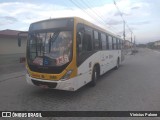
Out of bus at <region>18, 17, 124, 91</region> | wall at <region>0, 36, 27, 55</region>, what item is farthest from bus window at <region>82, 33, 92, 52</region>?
wall at <region>0, 36, 27, 55</region>

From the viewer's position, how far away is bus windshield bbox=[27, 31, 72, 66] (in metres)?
6.68

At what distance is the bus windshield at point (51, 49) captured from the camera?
21.9 feet

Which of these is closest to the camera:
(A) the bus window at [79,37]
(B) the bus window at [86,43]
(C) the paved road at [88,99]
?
(C) the paved road at [88,99]

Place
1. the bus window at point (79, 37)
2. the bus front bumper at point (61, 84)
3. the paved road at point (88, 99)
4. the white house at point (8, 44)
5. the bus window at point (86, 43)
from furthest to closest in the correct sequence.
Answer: the white house at point (8, 44), the bus window at point (86, 43), the bus window at point (79, 37), the bus front bumper at point (61, 84), the paved road at point (88, 99)

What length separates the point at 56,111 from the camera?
18.4ft

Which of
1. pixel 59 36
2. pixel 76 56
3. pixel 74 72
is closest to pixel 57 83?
pixel 74 72

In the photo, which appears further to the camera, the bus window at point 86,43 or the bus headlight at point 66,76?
the bus window at point 86,43

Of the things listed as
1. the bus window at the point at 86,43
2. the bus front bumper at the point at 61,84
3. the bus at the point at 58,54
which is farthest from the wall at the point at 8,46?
the bus front bumper at the point at 61,84

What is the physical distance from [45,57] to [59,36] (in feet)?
3.01

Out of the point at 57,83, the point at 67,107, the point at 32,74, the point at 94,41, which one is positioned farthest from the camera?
the point at 94,41

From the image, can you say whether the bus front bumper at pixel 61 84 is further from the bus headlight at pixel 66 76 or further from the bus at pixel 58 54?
the bus headlight at pixel 66 76

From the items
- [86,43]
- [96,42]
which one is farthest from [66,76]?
[96,42]

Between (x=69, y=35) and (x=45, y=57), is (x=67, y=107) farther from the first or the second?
(x=69, y=35)

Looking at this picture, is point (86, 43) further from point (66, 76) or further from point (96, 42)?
point (66, 76)
